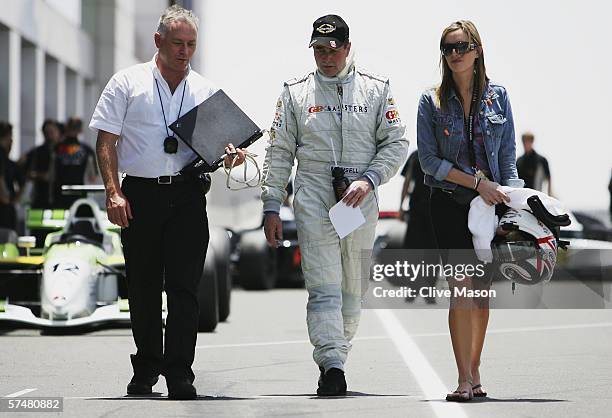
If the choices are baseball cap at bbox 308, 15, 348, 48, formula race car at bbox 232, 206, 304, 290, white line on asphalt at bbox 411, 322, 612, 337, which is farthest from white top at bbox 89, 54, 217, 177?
formula race car at bbox 232, 206, 304, 290

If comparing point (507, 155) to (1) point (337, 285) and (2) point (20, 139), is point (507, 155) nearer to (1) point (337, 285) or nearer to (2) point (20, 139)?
(1) point (337, 285)

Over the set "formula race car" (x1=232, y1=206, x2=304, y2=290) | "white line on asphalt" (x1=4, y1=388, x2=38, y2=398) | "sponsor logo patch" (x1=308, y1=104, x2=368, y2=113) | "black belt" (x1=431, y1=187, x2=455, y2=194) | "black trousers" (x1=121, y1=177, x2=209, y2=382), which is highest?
"sponsor logo patch" (x1=308, y1=104, x2=368, y2=113)

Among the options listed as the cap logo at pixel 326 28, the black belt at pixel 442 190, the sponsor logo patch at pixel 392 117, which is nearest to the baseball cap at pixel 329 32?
the cap logo at pixel 326 28

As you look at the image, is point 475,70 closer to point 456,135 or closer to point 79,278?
point 456,135

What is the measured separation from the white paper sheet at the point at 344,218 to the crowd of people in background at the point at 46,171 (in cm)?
948

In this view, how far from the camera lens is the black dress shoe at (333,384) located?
28.8ft

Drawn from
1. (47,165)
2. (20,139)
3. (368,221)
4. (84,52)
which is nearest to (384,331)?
(368,221)

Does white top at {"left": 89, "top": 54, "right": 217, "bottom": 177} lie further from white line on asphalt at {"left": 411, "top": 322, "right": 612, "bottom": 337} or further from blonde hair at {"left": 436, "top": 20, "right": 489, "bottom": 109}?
white line on asphalt at {"left": 411, "top": 322, "right": 612, "bottom": 337}

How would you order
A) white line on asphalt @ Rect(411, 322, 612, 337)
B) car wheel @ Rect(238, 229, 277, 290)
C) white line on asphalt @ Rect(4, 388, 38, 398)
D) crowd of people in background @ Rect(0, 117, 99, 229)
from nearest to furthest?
white line on asphalt @ Rect(4, 388, 38, 398), white line on asphalt @ Rect(411, 322, 612, 337), crowd of people in background @ Rect(0, 117, 99, 229), car wheel @ Rect(238, 229, 277, 290)

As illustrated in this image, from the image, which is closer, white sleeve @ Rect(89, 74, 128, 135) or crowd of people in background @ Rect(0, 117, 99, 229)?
white sleeve @ Rect(89, 74, 128, 135)

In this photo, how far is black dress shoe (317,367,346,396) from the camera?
8.79 meters

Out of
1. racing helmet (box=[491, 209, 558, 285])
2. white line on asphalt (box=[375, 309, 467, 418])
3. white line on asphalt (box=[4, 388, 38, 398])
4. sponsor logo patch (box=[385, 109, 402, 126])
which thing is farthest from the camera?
sponsor logo patch (box=[385, 109, 402, 126])

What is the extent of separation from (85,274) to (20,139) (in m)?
14.5

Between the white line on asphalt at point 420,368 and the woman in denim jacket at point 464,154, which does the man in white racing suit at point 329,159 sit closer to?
the woman in denim jacket at point 464,154
